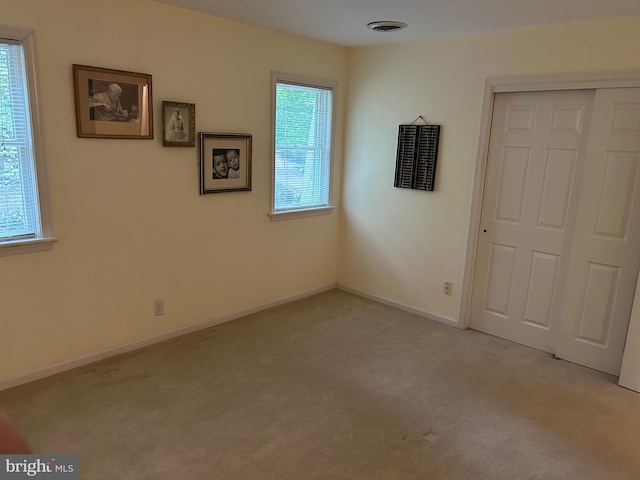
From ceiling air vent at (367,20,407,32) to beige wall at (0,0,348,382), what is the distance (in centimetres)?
78

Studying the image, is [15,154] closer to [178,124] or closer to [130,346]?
[178,124]

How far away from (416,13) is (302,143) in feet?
5.10

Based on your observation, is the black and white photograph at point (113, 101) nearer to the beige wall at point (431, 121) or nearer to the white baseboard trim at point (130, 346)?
the white baseboard trim at point (130, 346)

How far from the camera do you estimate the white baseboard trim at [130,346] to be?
9.07 feet

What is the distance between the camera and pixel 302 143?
4.16 metres

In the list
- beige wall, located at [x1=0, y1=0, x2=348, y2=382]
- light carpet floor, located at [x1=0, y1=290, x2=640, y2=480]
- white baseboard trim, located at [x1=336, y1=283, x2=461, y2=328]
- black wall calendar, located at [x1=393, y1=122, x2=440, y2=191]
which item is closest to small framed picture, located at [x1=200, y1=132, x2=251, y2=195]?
beige wall, located at [x1=0, y1=0, x2=348, y2=382]

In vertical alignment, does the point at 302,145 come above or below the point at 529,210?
above

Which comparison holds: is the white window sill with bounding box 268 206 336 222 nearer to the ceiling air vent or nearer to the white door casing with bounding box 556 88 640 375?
Answer: the ceiling air vent

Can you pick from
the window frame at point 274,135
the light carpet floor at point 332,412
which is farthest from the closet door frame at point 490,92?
the window frame at point 274,135

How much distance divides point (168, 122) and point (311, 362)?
76.5 inches

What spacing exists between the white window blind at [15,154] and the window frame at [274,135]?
1799mm

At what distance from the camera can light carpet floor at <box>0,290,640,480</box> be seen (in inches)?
86.0

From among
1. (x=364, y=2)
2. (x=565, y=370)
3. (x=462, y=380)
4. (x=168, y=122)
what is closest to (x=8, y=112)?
(x=168, y=122)

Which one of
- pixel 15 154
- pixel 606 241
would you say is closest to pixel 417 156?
pixel 606 241
